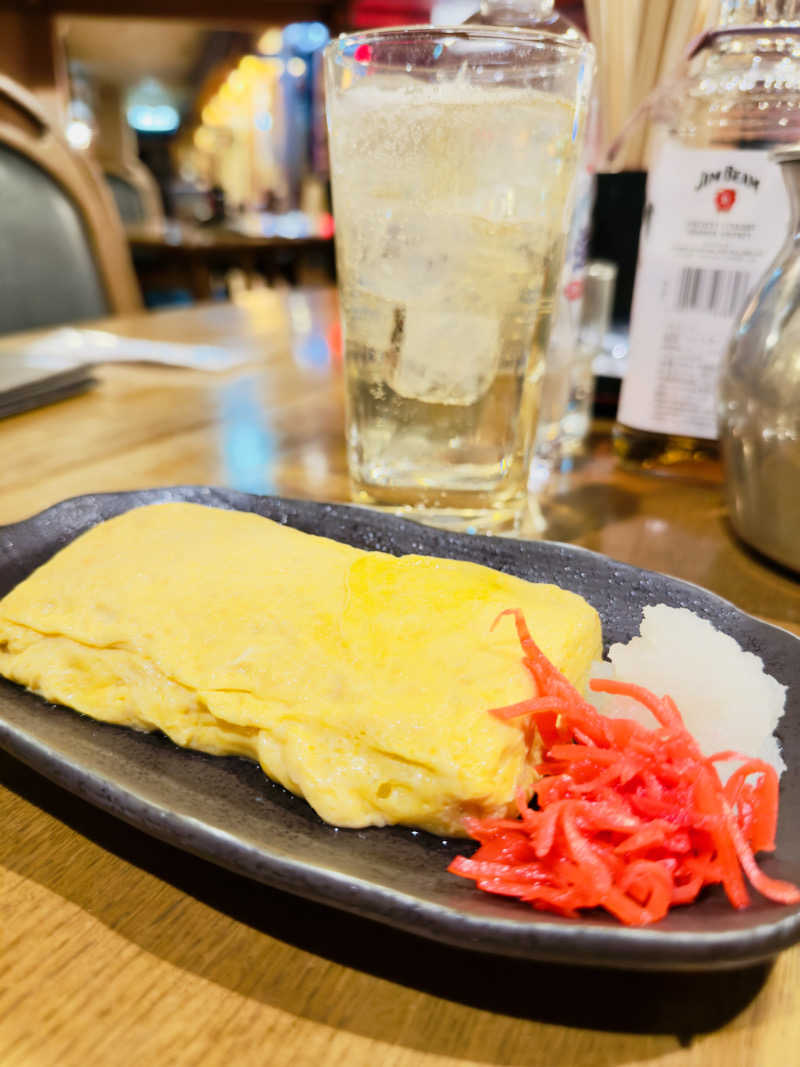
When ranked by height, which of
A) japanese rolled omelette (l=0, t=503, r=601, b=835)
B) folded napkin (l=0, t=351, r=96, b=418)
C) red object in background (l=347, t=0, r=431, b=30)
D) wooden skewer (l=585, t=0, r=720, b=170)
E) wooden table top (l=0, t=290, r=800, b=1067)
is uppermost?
red object in background (l=347, t=0, r=431, b=30)

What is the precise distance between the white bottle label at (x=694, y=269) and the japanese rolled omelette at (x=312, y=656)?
23.2 inches

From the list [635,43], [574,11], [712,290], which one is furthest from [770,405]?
[574,11]

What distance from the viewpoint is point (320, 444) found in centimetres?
132

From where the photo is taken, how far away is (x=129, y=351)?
1.87 meters

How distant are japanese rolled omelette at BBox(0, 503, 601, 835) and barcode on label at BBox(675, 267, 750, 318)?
0.60 meters

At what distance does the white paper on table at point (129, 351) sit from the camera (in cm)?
178

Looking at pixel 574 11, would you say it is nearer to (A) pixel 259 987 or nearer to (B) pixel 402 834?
(B) pixel 402 834

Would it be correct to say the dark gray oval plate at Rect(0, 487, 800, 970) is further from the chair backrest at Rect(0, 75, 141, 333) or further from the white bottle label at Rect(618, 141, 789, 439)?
the chair backrest at Rect(0, 75, 141, 333)

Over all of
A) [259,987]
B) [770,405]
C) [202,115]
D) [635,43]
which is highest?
[202,115]

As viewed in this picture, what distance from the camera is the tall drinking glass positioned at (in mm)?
816

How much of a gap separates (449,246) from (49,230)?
2039mm

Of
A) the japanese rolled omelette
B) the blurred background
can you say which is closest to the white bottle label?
the blurred background

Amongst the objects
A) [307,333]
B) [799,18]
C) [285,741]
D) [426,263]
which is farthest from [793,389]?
[307,333]

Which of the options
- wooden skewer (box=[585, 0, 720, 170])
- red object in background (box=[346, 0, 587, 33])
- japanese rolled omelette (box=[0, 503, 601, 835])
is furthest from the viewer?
red object in background (box=[346, 0, 587, 33])
